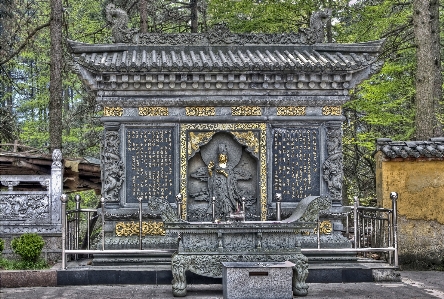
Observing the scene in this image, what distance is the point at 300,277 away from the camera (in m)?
9.98

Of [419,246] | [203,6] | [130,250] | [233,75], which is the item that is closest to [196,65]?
[233,75]

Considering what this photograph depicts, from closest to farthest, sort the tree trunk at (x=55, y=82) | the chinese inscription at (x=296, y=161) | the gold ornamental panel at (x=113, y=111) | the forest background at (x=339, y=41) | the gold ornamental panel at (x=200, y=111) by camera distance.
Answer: the gold ornamental panel at (x=113, y=111), the gold ornamental panel at (x=200, y=111), the chinese inscription at (x=296, y=161), the forest background at (x=339, y=41), the tree trunk at (x=55, y=82)

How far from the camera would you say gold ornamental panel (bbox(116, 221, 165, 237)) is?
12.1 meters

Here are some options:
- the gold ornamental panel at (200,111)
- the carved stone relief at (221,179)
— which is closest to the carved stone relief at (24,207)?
the carved stone relief at (221,179)

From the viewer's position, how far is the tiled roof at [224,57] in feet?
38.9

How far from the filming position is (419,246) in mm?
13227

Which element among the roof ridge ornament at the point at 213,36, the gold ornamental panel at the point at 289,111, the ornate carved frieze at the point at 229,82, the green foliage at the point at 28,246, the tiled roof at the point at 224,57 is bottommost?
the green foliage at the point at 28,246

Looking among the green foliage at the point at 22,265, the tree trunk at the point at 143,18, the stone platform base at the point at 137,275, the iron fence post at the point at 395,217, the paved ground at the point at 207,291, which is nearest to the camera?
the paved ground at the point at 207,291

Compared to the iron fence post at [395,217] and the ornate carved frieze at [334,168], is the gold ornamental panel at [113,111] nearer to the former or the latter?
the ornate carved frieze at [334,168]

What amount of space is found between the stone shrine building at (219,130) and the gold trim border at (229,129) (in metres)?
0.02

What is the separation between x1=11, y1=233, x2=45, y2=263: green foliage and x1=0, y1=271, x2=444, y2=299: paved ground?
2.61 ft

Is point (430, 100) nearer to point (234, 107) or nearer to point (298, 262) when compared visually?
point (234, 107)

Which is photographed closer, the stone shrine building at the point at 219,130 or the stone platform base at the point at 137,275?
the stone platform base at the point at 137,275

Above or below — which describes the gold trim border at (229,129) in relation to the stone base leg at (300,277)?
above
